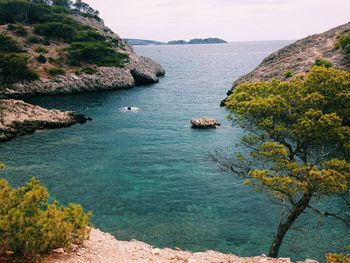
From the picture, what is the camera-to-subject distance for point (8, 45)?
124 metres

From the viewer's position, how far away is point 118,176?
5141 cm

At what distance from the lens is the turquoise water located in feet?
116

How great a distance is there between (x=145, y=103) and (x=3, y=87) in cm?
4019

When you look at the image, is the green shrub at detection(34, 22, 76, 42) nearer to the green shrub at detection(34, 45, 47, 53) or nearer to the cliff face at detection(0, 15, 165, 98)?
the cliff face at detection(0, 15, 165, 98)

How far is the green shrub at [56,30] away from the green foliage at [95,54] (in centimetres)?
1327

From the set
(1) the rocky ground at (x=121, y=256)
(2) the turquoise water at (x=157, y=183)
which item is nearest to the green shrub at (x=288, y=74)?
(2) the turquoise water at (x=157, y=183)

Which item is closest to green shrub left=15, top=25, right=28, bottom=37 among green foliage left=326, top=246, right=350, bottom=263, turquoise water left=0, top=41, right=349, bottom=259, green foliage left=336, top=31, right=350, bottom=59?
turquoise water left=0, top=41, right=349, bottom=259

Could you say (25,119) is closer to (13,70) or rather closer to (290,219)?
(13,70)

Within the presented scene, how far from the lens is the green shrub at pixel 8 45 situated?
4823 inches

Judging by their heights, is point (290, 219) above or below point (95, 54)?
below

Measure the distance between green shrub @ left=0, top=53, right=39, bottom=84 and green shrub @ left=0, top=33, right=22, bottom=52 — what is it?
→ 16463mm

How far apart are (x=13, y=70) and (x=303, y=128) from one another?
329 feet

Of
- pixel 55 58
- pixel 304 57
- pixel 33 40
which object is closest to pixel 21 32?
pixel 33 40

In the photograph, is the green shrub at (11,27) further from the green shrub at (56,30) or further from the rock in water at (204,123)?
the rock in water at (204,123)
